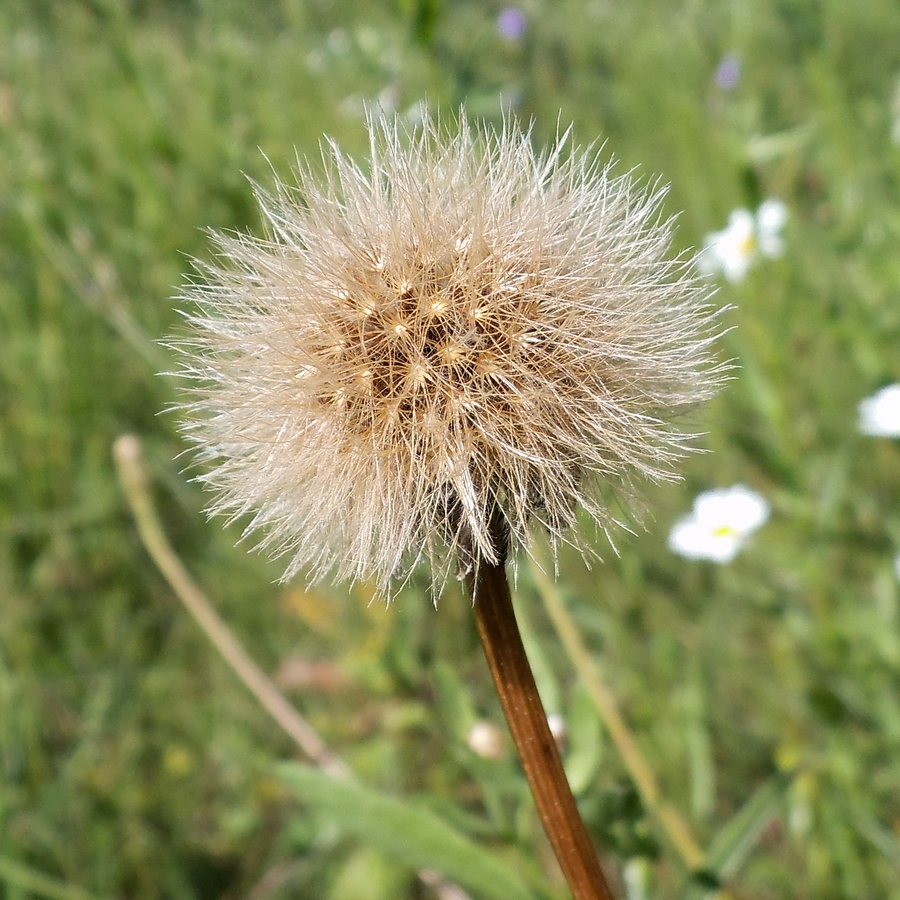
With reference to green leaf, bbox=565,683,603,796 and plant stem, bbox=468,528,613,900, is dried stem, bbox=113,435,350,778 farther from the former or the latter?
plant stem, bbox=468,528,613,900

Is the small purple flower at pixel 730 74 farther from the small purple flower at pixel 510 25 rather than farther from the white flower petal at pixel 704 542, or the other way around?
the white flower petal at pixel 704 542

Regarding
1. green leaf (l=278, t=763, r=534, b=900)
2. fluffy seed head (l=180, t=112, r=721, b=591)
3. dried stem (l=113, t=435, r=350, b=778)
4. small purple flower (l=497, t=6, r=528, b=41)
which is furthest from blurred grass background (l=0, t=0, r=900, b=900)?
small purple flower (l=497, t=6, r=528, b=41)

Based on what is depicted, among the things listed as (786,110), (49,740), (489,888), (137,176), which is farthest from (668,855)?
(786,110)

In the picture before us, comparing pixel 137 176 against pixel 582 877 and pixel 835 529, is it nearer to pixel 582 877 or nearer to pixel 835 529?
pixel 835 529

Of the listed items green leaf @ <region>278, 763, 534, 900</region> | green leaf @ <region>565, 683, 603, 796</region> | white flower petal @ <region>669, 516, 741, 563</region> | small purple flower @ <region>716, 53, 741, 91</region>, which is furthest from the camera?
small purple flower @ <region>716, 53, 741, 91</region>

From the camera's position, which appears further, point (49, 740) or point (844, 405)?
point (844, 405)

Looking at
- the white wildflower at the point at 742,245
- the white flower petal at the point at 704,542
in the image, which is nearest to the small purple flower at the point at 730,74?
the white wildflower at the point at 742,245
